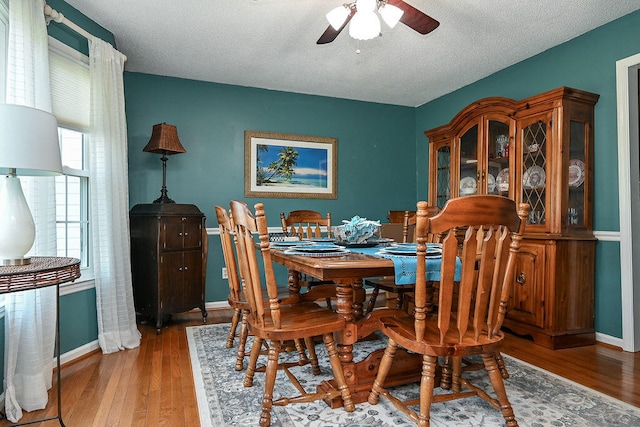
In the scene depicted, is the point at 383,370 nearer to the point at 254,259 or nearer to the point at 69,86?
the point at 254,259

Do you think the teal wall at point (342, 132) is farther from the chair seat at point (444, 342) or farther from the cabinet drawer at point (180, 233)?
the chair seat at point (444, 342)

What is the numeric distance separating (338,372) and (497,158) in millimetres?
2566

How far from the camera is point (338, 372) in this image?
186cm

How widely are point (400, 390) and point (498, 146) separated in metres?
2.38

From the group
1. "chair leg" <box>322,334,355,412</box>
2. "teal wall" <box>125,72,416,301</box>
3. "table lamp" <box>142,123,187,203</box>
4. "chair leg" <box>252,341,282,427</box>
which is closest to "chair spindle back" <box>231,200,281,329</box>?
"chair leg" <box>252,341,282,427</box>

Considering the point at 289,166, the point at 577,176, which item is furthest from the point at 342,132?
the point at 577,176

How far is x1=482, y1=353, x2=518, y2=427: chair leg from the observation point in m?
1.63

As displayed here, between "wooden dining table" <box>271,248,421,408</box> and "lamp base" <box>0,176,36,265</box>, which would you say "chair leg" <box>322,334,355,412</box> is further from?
"lamp base" <box>0,176,36,265</box>

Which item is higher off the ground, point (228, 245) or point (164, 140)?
point (164, 140)

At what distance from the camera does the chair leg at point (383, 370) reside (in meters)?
1.83

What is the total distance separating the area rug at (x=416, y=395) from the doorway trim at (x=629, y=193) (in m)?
1.00

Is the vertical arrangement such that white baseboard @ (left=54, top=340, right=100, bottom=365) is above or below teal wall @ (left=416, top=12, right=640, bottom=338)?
below

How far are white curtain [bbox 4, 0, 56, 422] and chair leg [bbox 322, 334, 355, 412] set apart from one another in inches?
56.9

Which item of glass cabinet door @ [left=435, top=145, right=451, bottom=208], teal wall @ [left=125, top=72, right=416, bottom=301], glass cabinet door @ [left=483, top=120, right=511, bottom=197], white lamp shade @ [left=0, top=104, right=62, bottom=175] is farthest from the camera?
glass cabinet door @ [left=435, top=145, right=451, bottom=208]
